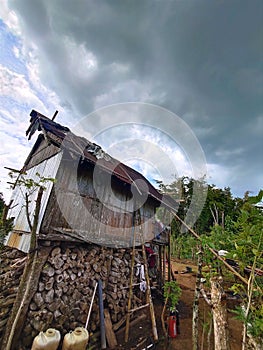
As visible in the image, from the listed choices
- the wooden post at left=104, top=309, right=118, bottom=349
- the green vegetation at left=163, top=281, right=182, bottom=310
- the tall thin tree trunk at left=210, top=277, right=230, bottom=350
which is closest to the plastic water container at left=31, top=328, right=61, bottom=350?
the wooden post at left=104, top=309, right=118, bottom=349

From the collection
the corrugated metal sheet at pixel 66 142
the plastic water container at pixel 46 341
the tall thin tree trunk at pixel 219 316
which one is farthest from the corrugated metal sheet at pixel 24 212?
the tall thin tree trunk at pixel 219 316

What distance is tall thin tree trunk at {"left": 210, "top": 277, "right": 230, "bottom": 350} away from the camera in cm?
132

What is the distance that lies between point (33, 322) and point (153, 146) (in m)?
8.08

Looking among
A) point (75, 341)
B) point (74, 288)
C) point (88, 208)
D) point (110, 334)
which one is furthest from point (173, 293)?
point (88, 208)

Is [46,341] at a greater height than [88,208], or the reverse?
[88,208]

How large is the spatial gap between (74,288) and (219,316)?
460cm

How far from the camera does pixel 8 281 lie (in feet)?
14.2

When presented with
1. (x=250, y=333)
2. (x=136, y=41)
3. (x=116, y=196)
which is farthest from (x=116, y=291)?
(x=136, y=41)

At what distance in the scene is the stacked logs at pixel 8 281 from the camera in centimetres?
381

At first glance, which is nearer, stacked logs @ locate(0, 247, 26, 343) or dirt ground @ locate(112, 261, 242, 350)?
stacked logs @ locate(0, 247, 26, 343)

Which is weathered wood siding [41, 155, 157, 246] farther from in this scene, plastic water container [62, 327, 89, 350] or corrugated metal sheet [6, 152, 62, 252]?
plastic water container [62, 327, 89, 350]

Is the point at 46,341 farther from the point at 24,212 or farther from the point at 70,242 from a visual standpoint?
the point at 24,212

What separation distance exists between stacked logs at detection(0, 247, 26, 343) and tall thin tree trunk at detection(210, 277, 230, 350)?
4666mm

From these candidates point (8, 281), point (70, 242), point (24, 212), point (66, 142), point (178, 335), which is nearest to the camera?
point (8, 281)
